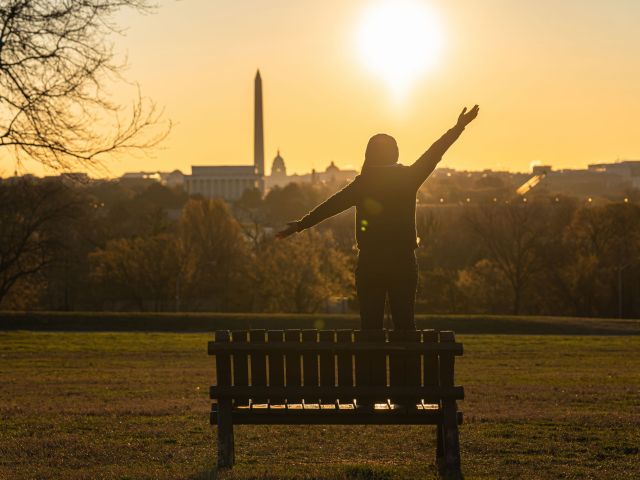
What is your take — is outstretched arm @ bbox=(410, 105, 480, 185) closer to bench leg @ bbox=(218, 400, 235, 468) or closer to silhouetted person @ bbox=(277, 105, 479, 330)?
silhouetted person @ bbox=(277, 105, 479, 330)

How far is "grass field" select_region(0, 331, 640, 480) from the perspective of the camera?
10.4m

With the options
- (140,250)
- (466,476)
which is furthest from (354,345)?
(140,250)

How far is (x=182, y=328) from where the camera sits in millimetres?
50938

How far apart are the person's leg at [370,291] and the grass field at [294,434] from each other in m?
1.18

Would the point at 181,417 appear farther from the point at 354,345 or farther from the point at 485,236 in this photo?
the point at 485,236

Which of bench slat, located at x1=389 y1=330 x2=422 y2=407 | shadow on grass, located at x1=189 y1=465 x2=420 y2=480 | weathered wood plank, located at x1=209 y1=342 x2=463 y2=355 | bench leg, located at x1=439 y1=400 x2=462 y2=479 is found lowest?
shadow on grass, located at x1=189 y1=465 x2=420 y2=480

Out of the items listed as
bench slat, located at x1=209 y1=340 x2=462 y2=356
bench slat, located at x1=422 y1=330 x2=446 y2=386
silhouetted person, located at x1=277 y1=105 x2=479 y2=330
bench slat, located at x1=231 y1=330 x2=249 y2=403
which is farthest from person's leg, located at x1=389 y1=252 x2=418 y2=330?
bench slat, located at x1=231 y1=330 x2=249 y2=403

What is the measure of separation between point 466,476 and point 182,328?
4145cm

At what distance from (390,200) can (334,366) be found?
147 centimetres

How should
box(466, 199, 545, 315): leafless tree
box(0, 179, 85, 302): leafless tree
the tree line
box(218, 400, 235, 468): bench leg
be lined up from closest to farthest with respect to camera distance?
1. box(218, 400, 235, 468): bench leg
2. box(0, 179, 85, 302): leafless tree
3. the tree line
4. box(466, 199, 545, 315): leafless tree

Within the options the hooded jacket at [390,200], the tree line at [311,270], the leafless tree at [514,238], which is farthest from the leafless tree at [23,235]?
the hooded jacket at [390,200]

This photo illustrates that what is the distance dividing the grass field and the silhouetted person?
4.34 feet

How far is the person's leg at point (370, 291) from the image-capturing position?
34.3 ft

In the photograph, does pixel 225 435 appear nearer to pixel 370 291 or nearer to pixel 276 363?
pixel 276 363
